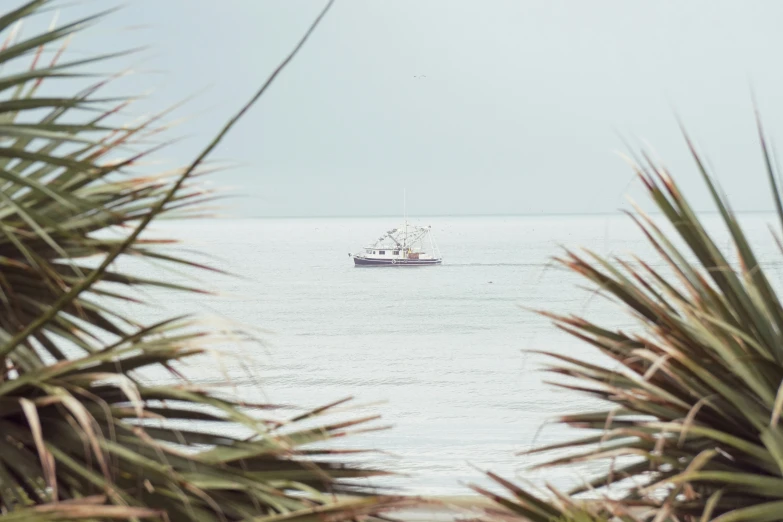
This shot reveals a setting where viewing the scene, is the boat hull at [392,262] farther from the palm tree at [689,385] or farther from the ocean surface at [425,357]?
the palm tree at [689,385]

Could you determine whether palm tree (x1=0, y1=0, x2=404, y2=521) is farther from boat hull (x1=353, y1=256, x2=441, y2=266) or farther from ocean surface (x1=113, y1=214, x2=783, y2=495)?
boat hull (x1=353, y1=256, x2=441, y2=266)

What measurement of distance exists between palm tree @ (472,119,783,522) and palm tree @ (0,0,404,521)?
57 centimetres

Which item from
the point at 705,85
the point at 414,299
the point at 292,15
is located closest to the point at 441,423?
the point at 414,299

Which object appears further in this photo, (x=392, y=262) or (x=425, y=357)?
(x=392, y=262)

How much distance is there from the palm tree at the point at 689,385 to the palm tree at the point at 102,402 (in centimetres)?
57

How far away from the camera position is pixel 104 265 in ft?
4.87

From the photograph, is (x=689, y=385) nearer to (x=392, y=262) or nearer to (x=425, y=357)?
(x=425, y=357)

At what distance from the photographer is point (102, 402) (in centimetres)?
149

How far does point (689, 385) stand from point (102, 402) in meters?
1.38

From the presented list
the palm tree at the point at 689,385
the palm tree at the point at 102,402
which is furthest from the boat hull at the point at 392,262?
the palm tree at the point at 102,402

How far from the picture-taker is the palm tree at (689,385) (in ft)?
6.63

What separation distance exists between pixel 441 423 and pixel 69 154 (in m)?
35.5

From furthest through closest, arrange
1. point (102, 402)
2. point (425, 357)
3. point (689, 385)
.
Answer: point (425, 357)
point (689, 385)
point (102, 402)

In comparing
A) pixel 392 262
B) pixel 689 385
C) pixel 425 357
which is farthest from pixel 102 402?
pixel 392 262
